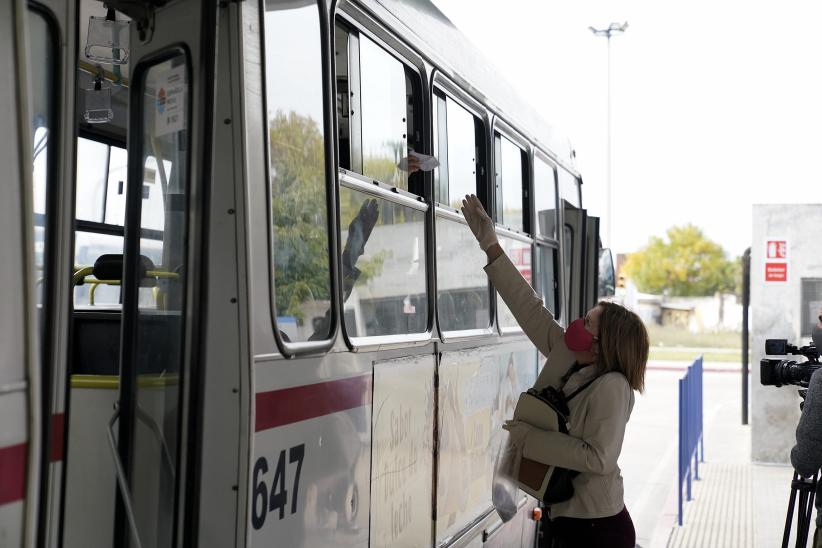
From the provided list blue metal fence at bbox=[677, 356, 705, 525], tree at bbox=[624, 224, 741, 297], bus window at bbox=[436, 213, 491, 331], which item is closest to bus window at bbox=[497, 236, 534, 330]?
bus window at bbox=[436, 213, 491, 331]

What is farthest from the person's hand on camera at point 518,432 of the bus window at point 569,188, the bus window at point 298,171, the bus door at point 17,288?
the bus window at point 569,188

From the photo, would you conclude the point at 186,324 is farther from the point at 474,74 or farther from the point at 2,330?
the point at 474,74

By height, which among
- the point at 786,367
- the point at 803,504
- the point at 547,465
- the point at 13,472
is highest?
the point at 13,472

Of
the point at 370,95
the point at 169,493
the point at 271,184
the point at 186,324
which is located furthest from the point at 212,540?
the point at 370,95

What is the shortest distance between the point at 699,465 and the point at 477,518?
320 inches

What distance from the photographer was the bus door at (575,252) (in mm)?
7371

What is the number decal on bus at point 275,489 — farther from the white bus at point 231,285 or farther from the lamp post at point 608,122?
the lamp post at point 608,122

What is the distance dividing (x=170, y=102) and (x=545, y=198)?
430cm

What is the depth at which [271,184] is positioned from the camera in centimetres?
267

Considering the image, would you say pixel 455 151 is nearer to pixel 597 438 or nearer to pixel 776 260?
pixel 597 438

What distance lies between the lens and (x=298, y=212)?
282 centimetres

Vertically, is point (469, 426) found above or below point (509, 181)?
below

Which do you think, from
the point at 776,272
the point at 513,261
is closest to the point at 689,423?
the point at 776,272

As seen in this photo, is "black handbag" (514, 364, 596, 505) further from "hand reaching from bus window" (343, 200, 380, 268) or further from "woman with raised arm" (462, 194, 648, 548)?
"hand reaching from bus window" (343, 200, 380, 268)
